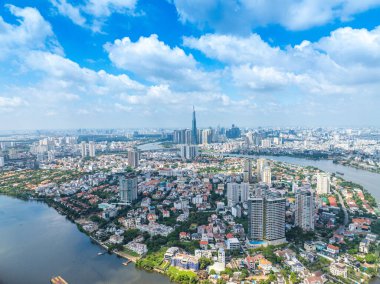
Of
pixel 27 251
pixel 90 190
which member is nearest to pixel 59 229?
pixel 27 251

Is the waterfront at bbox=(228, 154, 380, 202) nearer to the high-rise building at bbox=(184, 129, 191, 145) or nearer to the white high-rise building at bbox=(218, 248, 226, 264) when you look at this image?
the white high-rise building at bbox=(218, 248, 226, 264)

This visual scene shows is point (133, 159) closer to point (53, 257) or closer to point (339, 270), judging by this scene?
point (53, 257)

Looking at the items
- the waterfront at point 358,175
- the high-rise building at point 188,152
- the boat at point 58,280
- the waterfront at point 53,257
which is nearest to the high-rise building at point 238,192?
the waterfront at point 358,175

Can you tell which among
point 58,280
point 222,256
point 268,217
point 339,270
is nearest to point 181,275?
point 222,256

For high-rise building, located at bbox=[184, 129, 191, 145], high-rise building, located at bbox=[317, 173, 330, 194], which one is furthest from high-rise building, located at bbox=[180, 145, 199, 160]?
high-rise building, located at bbox=[317, 173, 330, 194]

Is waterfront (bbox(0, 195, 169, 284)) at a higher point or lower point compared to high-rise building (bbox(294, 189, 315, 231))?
lower
